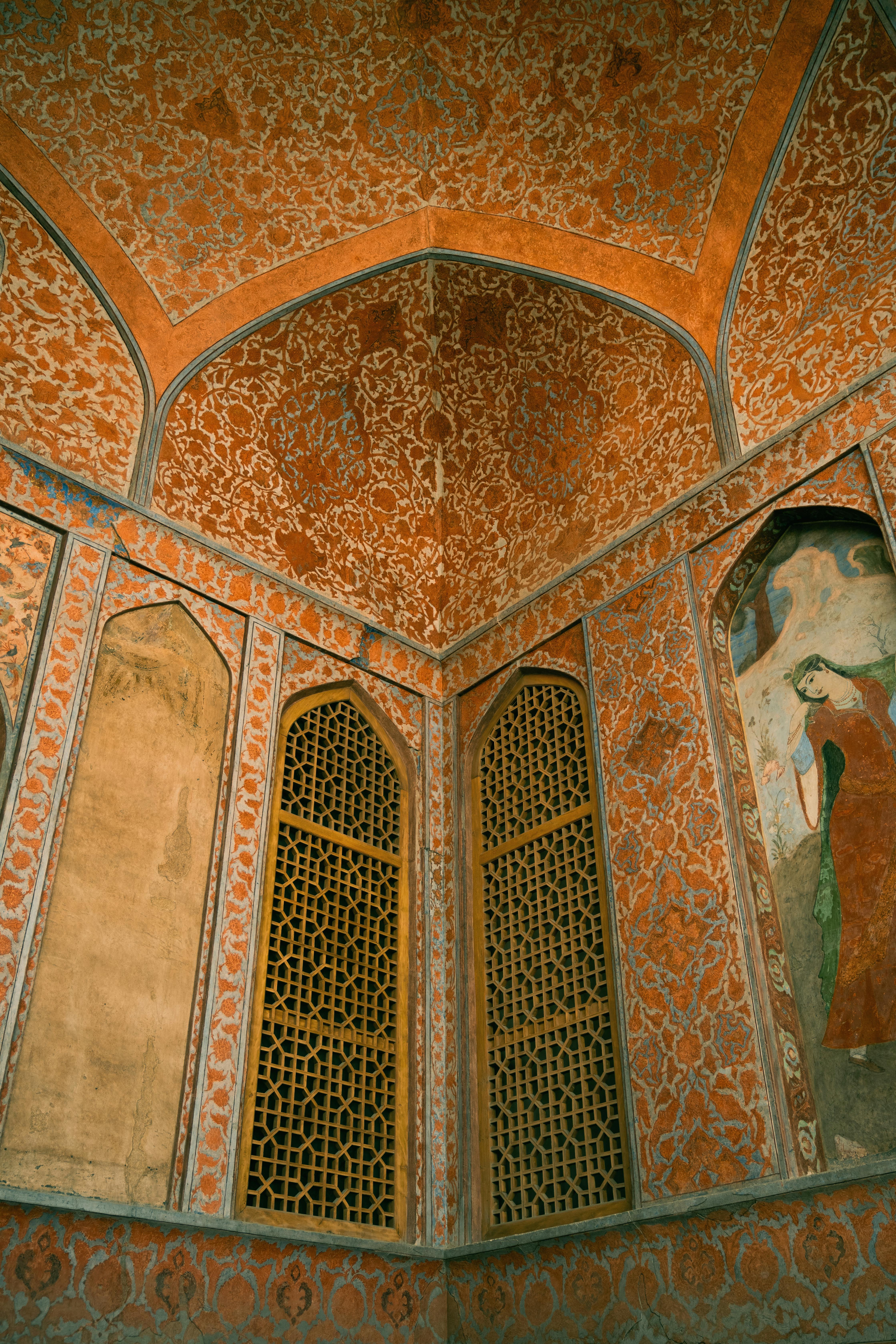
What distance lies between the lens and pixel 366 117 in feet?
21.2

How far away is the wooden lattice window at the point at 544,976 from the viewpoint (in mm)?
4922

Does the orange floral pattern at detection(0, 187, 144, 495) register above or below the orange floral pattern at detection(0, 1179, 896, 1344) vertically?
above

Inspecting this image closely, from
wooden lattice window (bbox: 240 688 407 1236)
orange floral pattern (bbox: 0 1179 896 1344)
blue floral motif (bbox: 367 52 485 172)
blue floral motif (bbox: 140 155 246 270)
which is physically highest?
blue floral motif (bbox: 367 52 485 172)

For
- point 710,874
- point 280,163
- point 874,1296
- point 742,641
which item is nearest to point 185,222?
point 280,163

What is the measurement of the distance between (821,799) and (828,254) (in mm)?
2820

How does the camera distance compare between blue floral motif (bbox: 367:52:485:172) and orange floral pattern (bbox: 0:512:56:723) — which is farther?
blue floral motif (bbox: 367:52:485:172)

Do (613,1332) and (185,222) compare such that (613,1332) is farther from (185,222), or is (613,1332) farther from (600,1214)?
(185,222)

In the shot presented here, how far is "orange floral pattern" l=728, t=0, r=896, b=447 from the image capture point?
5.34m

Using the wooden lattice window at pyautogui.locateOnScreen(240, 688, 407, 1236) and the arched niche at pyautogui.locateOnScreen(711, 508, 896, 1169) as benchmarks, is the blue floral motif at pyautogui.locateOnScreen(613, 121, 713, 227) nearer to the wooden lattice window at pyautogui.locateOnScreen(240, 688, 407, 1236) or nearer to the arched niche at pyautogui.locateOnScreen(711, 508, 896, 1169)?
the arched niche at pyautogui.locateOnScreen(711, 508, 896, 1169)

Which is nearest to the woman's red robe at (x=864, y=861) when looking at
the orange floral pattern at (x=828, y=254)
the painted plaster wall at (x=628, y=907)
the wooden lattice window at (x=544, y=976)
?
the painted plaster wall at (x=628, y=907)

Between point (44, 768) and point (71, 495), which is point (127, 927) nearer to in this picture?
point (44, 768)

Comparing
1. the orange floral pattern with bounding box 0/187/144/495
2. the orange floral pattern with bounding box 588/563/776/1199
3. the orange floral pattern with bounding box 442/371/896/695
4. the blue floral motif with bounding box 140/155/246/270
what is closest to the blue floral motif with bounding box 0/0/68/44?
the orange floral pattern with bounding box 0/187/144/495

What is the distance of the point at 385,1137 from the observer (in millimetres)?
5270

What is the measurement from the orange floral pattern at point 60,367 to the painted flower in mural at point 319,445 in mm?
920
